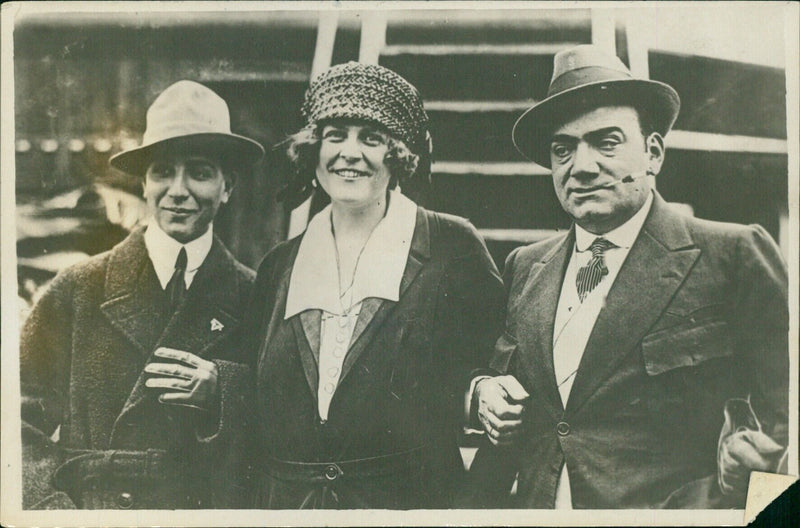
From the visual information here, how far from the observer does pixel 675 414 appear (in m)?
4.17

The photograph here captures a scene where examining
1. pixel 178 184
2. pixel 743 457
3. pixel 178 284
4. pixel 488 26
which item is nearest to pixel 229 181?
pixel 178 184

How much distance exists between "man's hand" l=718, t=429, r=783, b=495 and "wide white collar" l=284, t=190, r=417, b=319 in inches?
81.7

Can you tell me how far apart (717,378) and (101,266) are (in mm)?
3617

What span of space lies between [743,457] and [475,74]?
268 cm

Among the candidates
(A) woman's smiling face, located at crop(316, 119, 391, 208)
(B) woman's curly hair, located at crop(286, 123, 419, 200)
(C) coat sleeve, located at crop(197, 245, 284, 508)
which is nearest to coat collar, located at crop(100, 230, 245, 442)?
(C) coat sleeve, located at crop(197, 245, 284, 508)

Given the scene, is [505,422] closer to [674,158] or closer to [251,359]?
[251,359]

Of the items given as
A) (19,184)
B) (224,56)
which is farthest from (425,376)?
(19,184)

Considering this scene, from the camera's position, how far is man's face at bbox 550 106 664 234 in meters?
4.21

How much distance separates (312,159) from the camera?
435 cm

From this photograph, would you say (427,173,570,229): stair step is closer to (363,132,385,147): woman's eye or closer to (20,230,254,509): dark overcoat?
(363,132,385,147): woman's eye

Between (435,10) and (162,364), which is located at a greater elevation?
(435,10)

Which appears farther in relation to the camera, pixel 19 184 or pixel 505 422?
pixel 19 184

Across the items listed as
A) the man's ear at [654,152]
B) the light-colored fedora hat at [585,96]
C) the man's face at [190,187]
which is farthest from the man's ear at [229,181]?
the man's ear at [654,152]

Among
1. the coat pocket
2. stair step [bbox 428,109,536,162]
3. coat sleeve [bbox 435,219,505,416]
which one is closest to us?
the coat pocket
